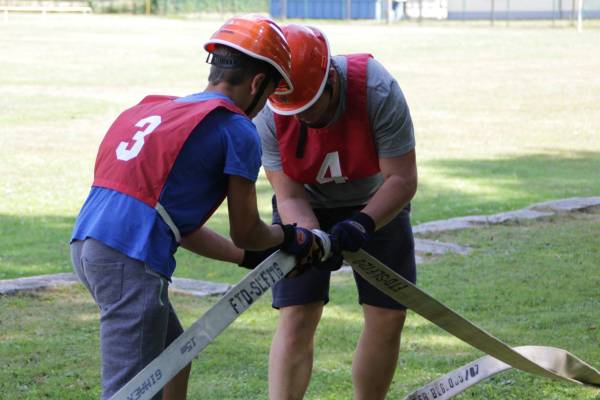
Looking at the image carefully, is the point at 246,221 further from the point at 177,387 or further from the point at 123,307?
the point at 177,387

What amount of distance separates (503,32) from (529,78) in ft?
66.7

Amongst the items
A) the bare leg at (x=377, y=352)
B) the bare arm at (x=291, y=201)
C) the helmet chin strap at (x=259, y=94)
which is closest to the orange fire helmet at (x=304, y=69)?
the bare arm at (x=291, y=201)

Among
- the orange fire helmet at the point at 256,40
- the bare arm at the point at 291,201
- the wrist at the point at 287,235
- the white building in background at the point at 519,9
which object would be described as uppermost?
the orange fire helmet at the point at 256,40

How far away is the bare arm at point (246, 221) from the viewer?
3.79m

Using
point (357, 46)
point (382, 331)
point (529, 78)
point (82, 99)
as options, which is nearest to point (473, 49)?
point (357, 46)

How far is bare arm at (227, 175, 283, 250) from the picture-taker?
3.79m

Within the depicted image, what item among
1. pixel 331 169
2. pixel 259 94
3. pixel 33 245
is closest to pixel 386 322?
pixel 331 169

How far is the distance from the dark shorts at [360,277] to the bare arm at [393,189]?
0.64ft

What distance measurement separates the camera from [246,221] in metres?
3.87

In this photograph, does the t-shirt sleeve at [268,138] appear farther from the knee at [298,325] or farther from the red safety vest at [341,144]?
the knee at [298,325]

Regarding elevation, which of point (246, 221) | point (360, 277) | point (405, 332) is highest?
point (246, 221)

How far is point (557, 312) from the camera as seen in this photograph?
7145mm

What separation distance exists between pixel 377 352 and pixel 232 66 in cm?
164

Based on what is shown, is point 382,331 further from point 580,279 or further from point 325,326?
point 580,279
